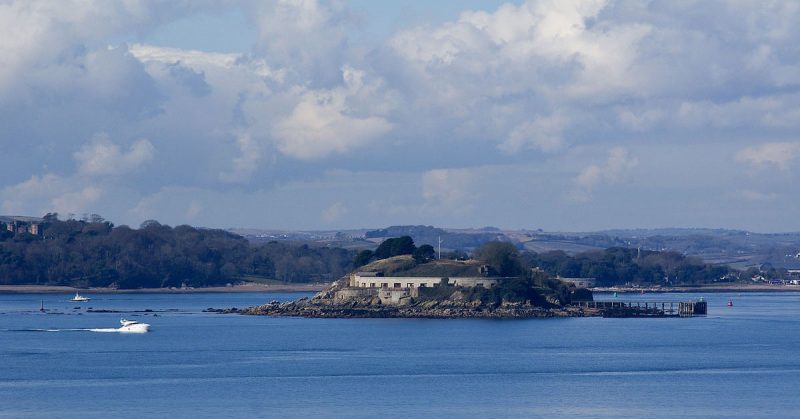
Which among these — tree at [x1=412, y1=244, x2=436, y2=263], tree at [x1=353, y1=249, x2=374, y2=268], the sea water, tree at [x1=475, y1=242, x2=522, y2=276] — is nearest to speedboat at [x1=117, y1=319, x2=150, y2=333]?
the sea water

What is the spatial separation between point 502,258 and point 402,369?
5663 cm

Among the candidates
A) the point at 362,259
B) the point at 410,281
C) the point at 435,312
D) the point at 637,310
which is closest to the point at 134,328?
the point at 435,312

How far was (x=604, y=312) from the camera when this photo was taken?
133 meters

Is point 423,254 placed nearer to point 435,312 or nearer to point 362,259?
point 362,259

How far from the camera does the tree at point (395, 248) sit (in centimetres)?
14250

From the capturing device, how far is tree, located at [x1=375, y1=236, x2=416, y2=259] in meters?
142

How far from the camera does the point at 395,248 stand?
468 ft

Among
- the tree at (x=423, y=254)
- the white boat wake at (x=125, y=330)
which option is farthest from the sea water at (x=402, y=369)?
the tree at (x=423, y=254)

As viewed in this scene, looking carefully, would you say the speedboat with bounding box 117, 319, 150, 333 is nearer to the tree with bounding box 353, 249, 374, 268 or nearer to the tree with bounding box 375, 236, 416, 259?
the tree with bounding box 353, 249, 374, 268

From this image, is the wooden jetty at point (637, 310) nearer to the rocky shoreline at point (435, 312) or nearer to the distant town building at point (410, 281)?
the rocky shoreline at point (435, 312)

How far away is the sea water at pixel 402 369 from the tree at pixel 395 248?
18500mm

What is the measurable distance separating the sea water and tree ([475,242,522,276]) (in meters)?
10.9

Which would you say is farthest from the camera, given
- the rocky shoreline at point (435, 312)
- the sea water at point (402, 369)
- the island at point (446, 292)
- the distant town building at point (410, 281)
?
the distant town building at point (410, 281)

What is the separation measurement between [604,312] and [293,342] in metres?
44.7
